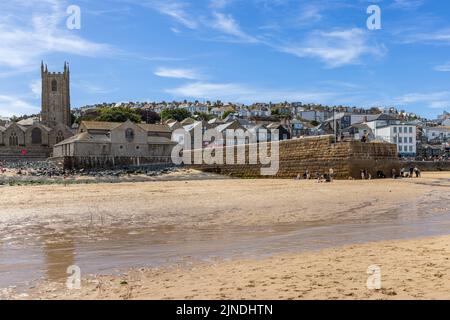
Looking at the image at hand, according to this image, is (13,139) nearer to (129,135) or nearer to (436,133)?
(129,135)

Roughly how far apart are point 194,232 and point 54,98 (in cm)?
11106

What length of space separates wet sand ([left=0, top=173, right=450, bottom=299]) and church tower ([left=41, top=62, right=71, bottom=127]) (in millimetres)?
101457

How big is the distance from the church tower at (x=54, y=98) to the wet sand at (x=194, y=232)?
3994 inches

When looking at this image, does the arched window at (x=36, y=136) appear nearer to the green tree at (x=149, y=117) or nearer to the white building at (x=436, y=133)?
the green tree at (x=149, y=117)

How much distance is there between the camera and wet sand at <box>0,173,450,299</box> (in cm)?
621

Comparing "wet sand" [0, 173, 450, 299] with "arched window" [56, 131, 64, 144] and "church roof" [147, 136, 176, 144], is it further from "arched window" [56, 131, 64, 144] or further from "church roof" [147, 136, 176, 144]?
"arched window" [56, 131, 64, 144]

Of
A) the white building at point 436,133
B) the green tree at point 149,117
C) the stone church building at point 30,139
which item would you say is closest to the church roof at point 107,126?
the stone church building at point 30,139

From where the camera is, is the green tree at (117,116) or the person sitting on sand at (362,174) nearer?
A: the person sitting on sand at (362,174)

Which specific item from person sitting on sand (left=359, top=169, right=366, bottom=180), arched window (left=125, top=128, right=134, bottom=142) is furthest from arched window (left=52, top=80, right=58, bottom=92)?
person sitting on sand (left=359, top=169, right=366, bottom=180)

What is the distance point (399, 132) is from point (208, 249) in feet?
283

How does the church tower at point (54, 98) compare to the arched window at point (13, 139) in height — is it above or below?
above

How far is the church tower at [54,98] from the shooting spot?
111 meters

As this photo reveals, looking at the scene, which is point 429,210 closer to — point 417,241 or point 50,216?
point 417,241
